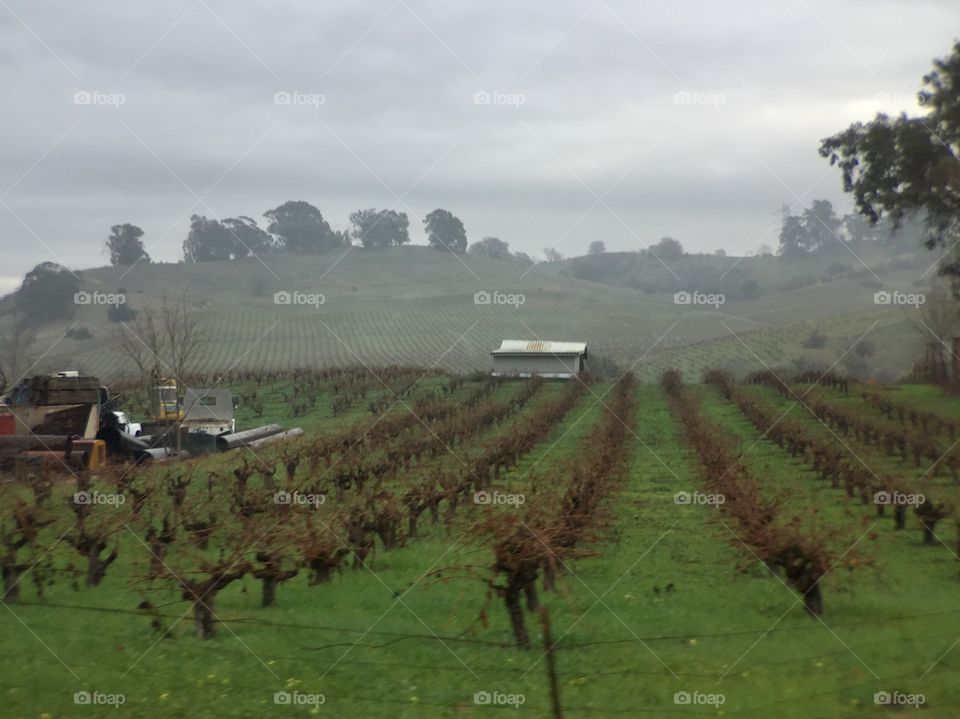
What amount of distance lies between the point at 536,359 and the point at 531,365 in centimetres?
10

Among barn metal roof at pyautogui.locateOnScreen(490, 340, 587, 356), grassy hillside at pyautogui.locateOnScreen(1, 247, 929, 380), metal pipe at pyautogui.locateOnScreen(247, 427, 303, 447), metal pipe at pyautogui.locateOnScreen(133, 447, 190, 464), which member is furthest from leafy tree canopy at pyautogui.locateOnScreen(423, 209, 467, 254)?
metal pipe at pyautogui.locateOnScreen(133, 447, 190, 464)

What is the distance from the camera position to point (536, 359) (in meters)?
12.7

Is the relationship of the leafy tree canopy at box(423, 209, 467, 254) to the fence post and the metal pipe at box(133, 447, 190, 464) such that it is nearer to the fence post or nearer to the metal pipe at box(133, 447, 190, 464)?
the metal pipe at box(133, 447, 190, 464)

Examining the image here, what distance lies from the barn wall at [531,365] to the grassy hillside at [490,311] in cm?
23

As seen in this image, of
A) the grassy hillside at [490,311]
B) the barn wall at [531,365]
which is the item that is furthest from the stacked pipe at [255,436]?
the barn wall at [531,365]

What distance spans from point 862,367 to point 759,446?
1928mm

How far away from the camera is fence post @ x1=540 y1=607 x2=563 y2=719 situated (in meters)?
7.10

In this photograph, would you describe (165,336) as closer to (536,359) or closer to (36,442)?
(36,442)

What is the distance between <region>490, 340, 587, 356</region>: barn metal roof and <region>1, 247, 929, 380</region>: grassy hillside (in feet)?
0.45

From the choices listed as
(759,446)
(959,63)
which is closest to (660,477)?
(759,446)

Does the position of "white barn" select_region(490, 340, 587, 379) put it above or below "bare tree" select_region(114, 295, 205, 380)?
below

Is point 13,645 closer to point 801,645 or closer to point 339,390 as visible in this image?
point 339,390

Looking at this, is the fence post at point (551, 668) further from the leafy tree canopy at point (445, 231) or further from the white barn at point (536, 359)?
the leafy tree canopy at point (445, 231)

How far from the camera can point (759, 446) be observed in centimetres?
1182
